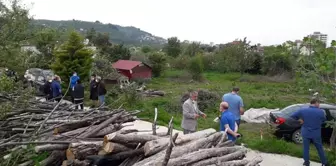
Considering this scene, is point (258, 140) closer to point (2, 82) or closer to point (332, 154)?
point (332, 154)

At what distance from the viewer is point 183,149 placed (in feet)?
22.8

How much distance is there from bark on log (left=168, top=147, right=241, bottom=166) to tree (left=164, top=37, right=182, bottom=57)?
176ft

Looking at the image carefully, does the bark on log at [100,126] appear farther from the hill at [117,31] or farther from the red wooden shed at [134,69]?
the hill at [117,31]

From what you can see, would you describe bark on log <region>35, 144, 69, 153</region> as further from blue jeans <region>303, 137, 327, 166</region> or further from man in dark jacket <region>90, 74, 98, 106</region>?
man in dark jacket <region>90, 74, 98, 106</region>

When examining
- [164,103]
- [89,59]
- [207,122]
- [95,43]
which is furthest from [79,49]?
[95,43]

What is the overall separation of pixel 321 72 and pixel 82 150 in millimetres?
6525

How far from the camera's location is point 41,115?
9.62m

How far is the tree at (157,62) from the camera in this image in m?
41.3

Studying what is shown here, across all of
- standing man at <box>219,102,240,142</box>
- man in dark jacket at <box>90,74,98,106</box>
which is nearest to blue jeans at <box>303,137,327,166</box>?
standing man at <box>219,102,240,142</box>

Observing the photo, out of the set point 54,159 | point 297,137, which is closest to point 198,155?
point 54,159

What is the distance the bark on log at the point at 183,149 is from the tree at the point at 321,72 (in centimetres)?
350

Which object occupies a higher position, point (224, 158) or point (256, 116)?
point (224, 158)

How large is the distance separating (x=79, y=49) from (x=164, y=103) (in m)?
7.66

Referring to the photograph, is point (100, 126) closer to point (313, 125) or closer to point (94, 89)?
point (313, 125)
